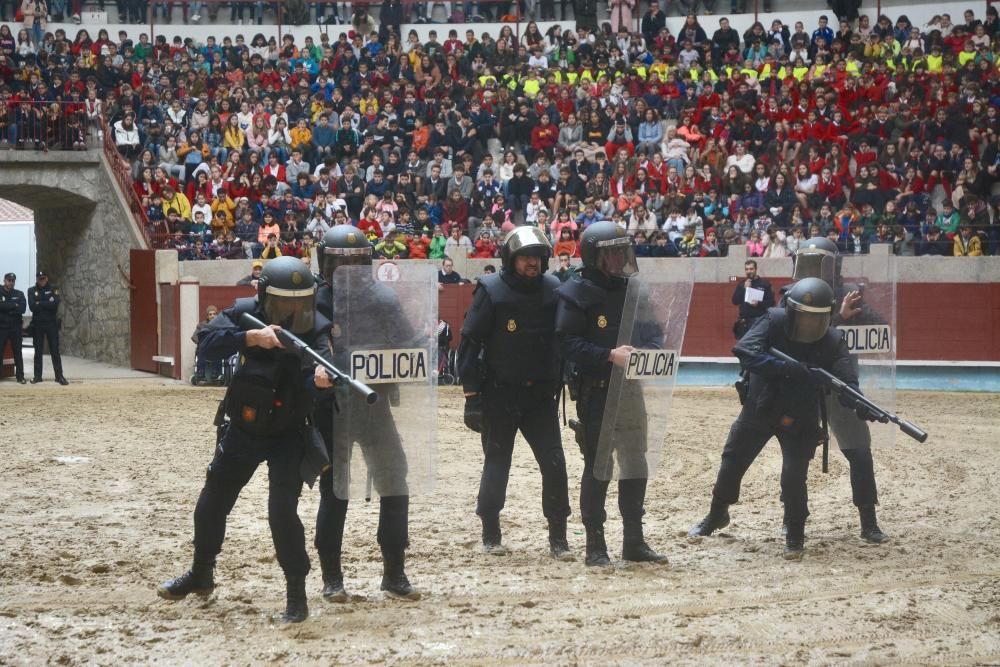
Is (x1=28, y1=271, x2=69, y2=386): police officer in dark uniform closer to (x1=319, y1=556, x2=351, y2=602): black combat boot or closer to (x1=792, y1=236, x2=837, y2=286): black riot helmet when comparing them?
(x1=792, y1=236, x2=837, y2=286): black riot helmet

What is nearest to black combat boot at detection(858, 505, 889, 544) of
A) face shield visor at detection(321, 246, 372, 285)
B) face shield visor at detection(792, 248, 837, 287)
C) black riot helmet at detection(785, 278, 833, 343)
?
black riot helmet at detection(785, 278, 833, 343)

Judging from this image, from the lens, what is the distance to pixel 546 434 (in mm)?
7324

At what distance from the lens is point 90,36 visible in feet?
94.9

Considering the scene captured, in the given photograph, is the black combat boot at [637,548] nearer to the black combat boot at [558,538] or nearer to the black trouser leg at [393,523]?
the black combat boot at [558,538]

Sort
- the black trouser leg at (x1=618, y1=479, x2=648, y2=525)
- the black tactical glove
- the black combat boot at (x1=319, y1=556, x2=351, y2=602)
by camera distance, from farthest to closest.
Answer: the black tactical glove < the black trouser leg at (x1=618, y1=479, x2=648, y2=525) < the black combat boot at (x1=319, y1=556, x2=351, y2=602)

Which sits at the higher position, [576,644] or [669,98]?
[669,98]

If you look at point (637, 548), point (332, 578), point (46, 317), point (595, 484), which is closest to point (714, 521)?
point (637, 548)

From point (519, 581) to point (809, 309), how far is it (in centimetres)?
240

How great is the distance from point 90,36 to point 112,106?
584cm

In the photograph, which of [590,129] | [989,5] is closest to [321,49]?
[590,129]

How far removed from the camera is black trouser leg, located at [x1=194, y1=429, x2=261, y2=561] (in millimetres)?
5969

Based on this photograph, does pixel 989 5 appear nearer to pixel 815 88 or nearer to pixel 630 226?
pixel 815 88

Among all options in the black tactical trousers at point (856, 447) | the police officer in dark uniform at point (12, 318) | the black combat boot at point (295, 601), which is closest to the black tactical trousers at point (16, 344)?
the police officer in dark uniform at point (12, 318)

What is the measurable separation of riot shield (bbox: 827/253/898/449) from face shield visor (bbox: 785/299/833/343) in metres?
0.34
